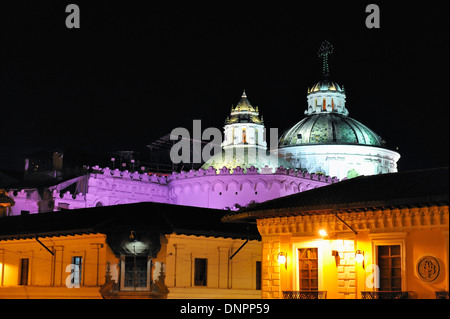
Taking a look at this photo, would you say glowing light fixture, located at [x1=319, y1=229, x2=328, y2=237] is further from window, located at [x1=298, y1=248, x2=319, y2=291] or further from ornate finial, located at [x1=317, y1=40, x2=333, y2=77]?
ornate finial, located at [x1=317, y1=40, x2=333, y2=77]

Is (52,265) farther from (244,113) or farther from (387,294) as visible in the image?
(244,113)

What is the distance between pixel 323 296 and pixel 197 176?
2222 inches

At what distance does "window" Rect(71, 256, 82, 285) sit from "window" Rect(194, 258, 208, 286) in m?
5.51

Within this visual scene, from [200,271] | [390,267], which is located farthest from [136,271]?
[390,267]

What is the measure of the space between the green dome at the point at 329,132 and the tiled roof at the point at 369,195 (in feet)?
224

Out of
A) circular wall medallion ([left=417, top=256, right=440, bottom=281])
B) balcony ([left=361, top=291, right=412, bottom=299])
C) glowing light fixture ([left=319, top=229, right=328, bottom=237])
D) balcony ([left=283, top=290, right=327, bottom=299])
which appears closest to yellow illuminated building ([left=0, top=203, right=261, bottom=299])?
balcony ([left=283, top=290, right=327, bottom=299])

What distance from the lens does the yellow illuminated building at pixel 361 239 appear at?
90.5 feet

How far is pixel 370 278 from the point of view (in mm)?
29359

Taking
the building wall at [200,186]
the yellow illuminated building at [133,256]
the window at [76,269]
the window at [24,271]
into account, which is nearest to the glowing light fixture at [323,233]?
the yellow illuminated building at [133,256]

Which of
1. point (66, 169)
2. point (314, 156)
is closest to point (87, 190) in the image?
point (66, 169)

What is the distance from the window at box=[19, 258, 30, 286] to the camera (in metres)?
44.2
